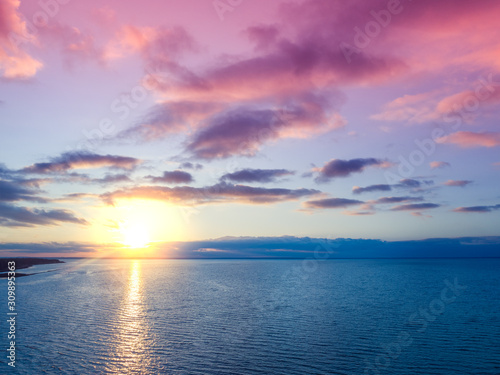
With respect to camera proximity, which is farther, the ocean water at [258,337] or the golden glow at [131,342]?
the golden glow at [131,342]

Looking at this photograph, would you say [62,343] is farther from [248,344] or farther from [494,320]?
[494,320]

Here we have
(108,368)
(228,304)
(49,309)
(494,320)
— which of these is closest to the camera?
(108,368)

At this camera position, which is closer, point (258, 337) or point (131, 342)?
point (131, 342)

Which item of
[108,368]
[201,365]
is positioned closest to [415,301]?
[201,365]

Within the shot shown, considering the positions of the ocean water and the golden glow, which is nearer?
the ocean water

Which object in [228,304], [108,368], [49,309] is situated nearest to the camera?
[108,368]

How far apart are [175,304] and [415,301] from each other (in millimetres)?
58522

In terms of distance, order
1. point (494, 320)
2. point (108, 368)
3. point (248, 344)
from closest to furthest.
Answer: point (108, 368)
point (248, 344)
point (494, 320)

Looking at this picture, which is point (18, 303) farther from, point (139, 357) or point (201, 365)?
point (201, 365)

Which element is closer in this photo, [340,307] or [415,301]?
[340,307]

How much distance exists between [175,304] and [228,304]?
12.9 m

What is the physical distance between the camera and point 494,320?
202ft

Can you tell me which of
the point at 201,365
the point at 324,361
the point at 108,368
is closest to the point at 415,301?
the point at 324,361

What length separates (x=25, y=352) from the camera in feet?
140
